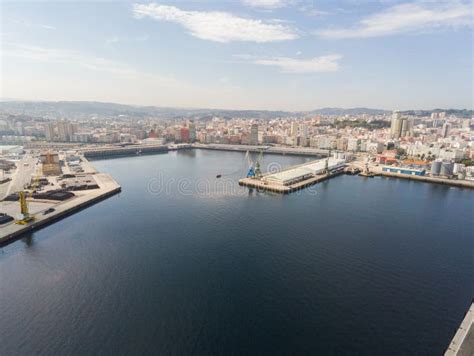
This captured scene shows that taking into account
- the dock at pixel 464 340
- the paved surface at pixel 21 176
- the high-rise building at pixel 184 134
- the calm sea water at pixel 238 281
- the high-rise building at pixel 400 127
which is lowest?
the calm sea water at pixel 238 281

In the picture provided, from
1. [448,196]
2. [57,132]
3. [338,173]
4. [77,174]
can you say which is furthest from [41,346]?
[57,132]

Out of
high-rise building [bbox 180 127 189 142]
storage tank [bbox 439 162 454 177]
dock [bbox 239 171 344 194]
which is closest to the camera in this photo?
dock [bbox 239 171 344 194]

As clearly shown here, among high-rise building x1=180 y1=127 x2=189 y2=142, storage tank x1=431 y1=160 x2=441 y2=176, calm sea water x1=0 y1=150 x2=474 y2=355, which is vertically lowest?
calm sea water x1=0 y1=150 x2=474 y2=355

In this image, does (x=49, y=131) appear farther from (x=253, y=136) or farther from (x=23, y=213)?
(x=23, y=213)

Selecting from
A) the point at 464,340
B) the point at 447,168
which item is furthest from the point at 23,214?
the point at 447,168

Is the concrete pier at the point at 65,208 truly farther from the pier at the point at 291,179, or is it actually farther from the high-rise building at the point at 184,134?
the high-rise building at the point at 184,134

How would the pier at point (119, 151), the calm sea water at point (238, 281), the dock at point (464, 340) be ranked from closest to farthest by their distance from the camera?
the dock at point (464, 340) < the calm sea water at point (238, 281) < the pier at point (119, 151)

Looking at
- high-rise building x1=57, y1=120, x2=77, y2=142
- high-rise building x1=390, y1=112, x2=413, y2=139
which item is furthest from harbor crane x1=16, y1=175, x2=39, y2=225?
high-rise building x1=390, y1=112, x2=413, y2=139

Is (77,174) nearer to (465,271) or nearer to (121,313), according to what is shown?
(121,313)

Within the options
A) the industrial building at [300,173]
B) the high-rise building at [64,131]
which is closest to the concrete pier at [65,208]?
the industrial building at [300,173]

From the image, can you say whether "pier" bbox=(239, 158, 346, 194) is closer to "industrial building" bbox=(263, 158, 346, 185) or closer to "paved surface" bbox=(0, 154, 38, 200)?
"industrial building" bbox=(263, 158, 346, 185)
